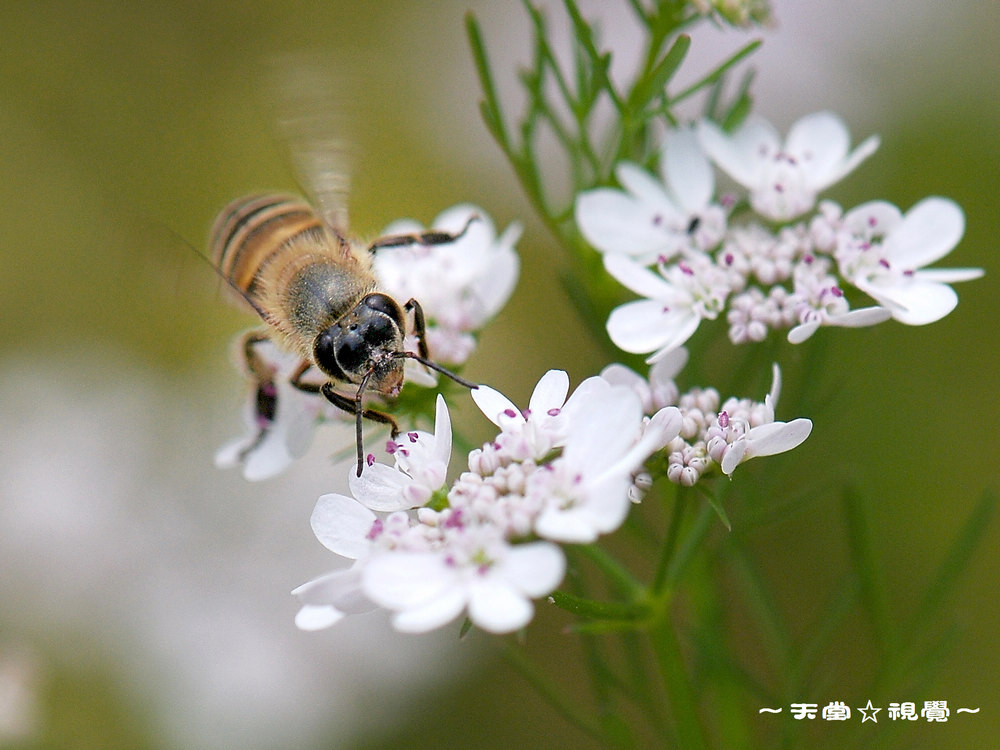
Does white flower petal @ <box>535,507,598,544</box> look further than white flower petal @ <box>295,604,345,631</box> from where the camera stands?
No

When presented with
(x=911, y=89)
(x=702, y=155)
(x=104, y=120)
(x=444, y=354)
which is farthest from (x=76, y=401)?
(x=911, y=89)

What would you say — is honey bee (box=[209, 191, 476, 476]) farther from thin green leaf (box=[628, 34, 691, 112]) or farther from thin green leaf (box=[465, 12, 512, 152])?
thin green leaf (box=[628, 34, 691, 112])

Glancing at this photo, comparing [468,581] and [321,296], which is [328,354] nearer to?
[321,296]

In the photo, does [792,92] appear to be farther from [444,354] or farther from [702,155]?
[444,354]

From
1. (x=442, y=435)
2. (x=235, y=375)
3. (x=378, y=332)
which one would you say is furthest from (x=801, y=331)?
(x=235, y=375)

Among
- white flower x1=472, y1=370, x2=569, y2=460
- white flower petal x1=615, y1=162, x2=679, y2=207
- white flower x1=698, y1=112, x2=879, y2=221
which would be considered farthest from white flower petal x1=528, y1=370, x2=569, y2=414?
white flower x1=698, y1=112, x2=879, y2=221

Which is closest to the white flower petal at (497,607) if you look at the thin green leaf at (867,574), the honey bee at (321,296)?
the honey bee at (321,296)

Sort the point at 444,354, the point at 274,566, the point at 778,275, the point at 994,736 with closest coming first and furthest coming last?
the point at 778,275, the point at 444,354, the point at 994,736, the point at 274,566
